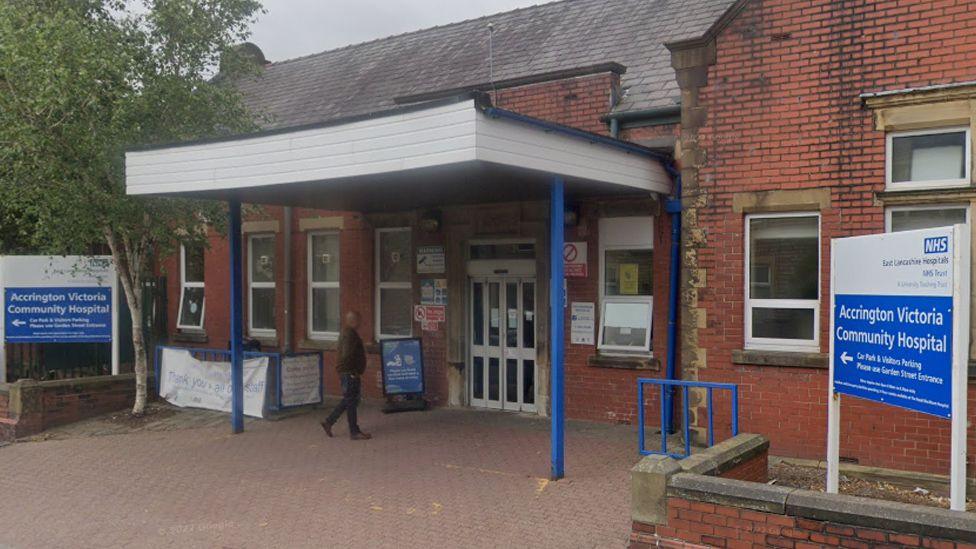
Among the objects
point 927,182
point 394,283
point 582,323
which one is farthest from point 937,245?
point 394,283

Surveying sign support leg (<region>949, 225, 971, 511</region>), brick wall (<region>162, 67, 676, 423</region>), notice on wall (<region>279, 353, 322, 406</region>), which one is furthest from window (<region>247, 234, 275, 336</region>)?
sign support leg (<region>949, 225, 971, 511</region>)

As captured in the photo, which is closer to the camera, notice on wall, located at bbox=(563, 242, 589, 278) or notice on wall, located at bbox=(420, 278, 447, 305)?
notice on wall, located at bbox=(563, 242, 589, 278)

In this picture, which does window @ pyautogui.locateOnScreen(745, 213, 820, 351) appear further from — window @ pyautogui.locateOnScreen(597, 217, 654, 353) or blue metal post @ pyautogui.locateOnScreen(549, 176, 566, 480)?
blue metal post @ pyautogui.locateOnScreen(549, 176, 566, 480)

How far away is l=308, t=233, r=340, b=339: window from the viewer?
1407 centimetres

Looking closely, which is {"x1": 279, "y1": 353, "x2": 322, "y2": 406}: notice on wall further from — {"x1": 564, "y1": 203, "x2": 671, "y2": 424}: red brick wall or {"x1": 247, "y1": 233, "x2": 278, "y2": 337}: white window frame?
{"x1": 564, "y1": 203, "x2": 671, "y2": 424}: red brick wall

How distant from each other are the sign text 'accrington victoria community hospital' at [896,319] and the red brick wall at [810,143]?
206 cm

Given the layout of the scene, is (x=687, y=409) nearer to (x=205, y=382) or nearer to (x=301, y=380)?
(x=301, y=380)

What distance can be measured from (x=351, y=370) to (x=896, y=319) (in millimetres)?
6451

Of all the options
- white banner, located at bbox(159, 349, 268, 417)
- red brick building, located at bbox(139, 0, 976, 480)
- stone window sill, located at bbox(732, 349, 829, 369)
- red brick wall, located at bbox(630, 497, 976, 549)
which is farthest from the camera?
white banner, located at bbox(159, 349, 268, 417)

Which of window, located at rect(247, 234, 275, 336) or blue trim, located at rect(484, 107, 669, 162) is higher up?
blue trim, located at rect(484, 107, 669, 162)

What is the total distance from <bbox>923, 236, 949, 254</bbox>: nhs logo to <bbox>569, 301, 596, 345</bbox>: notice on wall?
574cm

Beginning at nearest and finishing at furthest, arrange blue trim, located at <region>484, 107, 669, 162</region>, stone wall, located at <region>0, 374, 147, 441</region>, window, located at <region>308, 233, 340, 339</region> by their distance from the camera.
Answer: blue trim, located at <region>484, 107, 669, 162</region>, stone wall, located at <region>0, 374, 147, 441</region>, window, located at <region>308, 233, 340, 339</region>

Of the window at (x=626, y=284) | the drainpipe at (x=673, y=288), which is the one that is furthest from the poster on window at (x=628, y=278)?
the drainpipe at (x=673, y=288)

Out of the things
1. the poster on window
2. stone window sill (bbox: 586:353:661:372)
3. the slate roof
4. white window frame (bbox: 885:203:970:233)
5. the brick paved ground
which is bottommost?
the brick paved ground
